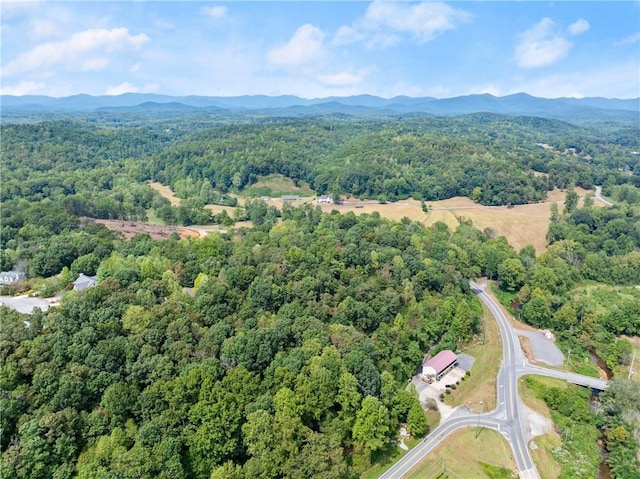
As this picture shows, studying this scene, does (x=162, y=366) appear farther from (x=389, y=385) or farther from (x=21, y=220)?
(x=21, y=220)

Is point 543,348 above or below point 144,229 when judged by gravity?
below

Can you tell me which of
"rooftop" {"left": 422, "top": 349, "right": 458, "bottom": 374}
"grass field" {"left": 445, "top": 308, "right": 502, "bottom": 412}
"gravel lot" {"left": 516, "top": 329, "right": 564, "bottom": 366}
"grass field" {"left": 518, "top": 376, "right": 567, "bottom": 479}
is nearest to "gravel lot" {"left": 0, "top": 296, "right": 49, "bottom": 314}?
"rooftop" {"left": 422, "top": 349, "right": 458, "bottom": 374}

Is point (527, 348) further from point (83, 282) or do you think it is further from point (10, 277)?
point (10, 277)

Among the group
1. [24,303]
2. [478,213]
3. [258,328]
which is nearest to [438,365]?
[258,328]

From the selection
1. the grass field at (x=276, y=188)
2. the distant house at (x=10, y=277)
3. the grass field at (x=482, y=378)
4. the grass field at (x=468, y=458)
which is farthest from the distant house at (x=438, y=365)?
the grass field at (x=276, y=188)

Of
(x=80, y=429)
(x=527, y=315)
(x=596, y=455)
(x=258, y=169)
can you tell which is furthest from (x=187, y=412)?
(x=258, y=169)

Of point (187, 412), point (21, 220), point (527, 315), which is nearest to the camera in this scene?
point (187, 412)

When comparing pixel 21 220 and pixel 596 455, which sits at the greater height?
pixel 21 220
